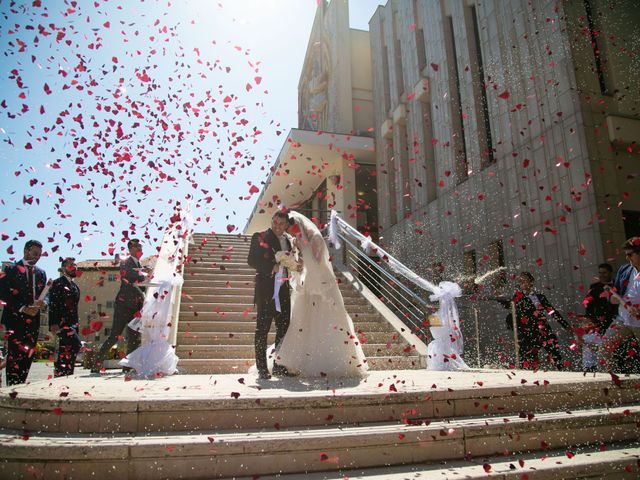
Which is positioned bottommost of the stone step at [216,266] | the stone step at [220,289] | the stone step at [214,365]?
the stone step at [214,365]

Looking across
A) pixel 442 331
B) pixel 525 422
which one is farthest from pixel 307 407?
pixel 442 331

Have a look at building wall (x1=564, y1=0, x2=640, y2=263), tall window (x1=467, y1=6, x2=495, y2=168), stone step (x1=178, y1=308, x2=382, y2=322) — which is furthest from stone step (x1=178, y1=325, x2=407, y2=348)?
tall window (x1=467, y1=6, x2=495, y2=168)

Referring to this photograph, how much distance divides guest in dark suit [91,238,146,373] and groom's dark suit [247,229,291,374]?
2442 millimetres

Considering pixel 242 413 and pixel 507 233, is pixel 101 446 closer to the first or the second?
pixel 242 413

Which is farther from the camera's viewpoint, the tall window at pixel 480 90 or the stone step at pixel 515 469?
the tall window at pixel 480 90

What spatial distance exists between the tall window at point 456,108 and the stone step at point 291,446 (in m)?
8.67

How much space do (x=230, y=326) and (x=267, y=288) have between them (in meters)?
2.26

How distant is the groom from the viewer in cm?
471

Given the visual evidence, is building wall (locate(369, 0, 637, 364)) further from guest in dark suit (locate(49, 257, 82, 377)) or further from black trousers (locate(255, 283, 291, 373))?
guest in dark suit (locate(49, 257, 82, 377))

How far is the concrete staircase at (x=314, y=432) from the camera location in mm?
2533

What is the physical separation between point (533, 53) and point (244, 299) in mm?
7628

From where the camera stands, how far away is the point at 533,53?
871cm

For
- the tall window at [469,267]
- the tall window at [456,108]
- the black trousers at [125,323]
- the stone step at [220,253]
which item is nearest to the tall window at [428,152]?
the tall window at [456,108]

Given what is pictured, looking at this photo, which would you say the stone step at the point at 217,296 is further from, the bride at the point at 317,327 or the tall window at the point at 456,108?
the tall window at the point at 456,108
